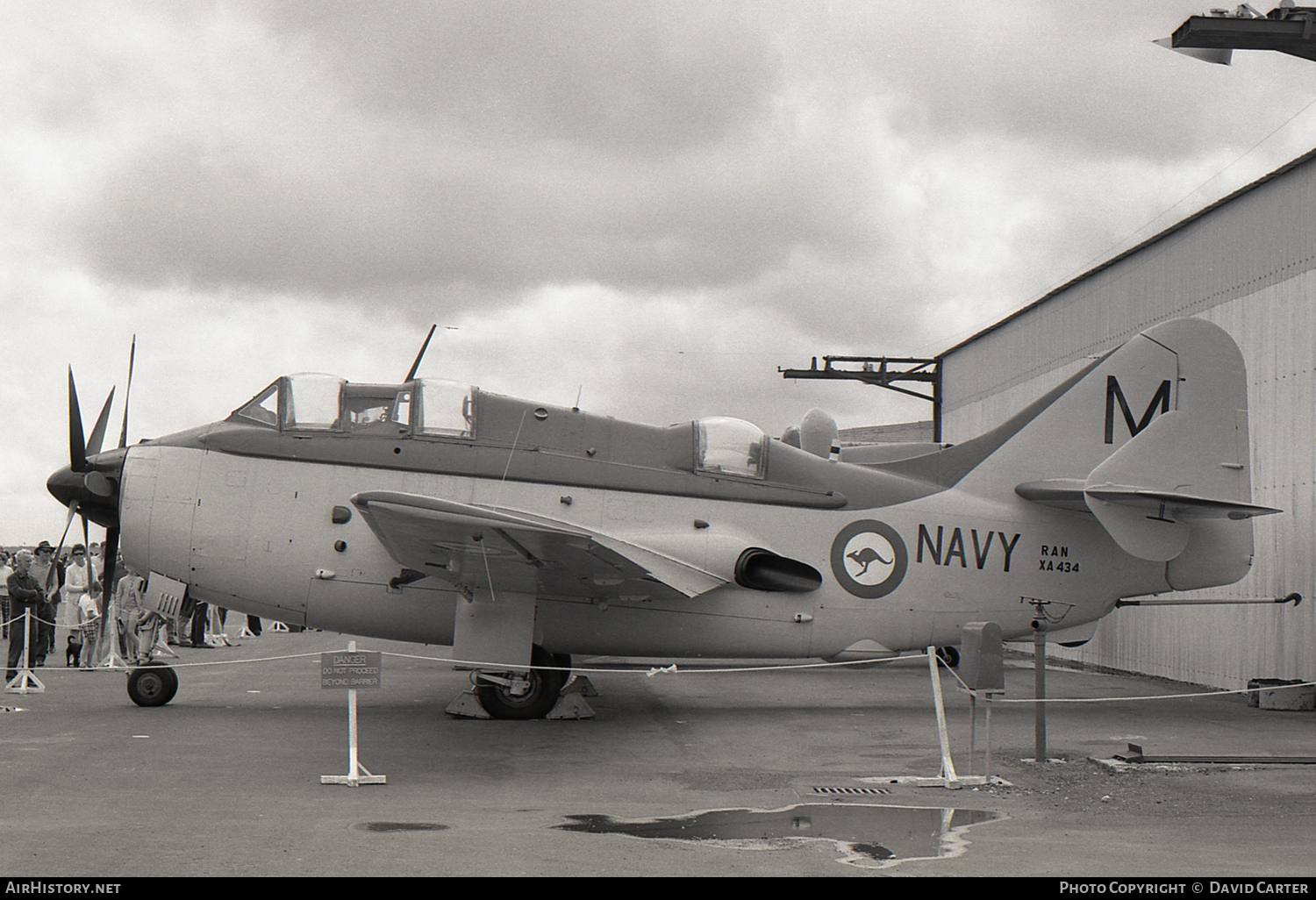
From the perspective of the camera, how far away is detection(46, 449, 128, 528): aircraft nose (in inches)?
420

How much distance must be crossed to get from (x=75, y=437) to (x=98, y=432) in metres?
1.04

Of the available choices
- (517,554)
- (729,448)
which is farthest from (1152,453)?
(517,554)

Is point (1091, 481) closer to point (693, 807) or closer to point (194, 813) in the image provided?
point (693, 807)

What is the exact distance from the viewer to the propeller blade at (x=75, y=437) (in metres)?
10.6

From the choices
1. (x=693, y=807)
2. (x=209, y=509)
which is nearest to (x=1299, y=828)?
(x=693, y=807)

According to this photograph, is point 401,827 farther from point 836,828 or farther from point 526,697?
point 526,697

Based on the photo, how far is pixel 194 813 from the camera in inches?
256

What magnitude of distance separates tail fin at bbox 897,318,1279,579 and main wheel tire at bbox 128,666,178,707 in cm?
885

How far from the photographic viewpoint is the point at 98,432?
38.4 feet

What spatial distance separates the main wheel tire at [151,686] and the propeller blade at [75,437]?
2403 millimetres

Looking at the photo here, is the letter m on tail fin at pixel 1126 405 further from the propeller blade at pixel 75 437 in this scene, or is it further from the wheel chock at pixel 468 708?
the propeller blade at pixel 75 437

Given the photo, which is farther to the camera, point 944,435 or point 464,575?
point 944,435
